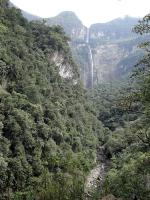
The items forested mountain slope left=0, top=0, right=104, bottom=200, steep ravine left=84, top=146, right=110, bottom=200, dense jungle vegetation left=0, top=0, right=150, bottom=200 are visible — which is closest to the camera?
dense jungle vegetation left=0, top=0, right=150, bottom=200

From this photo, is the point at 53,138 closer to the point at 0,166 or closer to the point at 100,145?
the point at 0,166

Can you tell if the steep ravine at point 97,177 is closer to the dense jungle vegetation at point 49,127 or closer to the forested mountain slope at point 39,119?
the dense jungle vegetation at point 49,127

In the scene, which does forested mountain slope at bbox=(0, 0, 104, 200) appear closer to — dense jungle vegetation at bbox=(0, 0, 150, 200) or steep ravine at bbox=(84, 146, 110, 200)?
dense jungle vegetation at bbox=(0, 0, 150, 200)

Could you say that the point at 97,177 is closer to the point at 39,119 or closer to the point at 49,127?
the point at 49,127

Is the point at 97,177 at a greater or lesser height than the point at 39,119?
lesser

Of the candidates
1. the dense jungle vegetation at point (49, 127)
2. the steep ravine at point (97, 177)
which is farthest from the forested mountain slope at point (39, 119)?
the steep ravine at point (97, 177)

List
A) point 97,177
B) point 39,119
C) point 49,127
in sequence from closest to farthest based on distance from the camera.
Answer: point 39,119 < point 49,127 < point 97,177

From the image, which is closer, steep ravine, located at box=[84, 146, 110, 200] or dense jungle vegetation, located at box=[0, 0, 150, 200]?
dense jungle vegetation, located at box=[0, 0, 150, 200]

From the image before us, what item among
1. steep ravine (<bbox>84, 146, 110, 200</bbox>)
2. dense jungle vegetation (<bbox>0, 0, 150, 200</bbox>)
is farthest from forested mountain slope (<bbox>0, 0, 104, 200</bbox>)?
steep ravine (<bbox>84, 146, 110, 200</bbox>)

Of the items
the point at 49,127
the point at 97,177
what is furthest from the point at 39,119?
the point at 97,177
